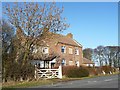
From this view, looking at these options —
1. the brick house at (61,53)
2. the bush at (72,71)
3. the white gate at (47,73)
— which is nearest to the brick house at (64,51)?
the brick house at (61,53)

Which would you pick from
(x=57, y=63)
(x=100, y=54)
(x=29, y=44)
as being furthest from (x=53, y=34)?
(x=100, y=54)

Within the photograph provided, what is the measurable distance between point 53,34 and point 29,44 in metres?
2.93

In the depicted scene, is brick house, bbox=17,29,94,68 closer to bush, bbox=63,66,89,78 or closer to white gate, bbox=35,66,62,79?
bush, bbox=63,66,89,78

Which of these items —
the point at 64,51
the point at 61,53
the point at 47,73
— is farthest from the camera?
the point at 64,51

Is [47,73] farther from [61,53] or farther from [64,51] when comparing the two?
[64,51]

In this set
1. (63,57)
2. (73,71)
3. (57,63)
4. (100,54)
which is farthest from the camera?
(100,54)

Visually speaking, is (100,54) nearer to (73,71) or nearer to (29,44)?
(73,71)

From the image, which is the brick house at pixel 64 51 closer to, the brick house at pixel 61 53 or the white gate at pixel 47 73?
the brick house at pixel 61 53

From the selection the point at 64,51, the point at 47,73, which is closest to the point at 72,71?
the point at 47,73

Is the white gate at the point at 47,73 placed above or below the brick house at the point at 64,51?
below

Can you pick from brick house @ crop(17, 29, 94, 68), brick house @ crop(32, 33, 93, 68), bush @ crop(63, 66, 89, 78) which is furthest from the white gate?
brick house @ crop(32, 33, 93, 68)

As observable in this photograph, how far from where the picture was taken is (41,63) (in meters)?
42.3

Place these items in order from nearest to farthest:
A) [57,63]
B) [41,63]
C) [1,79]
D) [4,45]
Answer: [1,79]
[4,45]
[41,63]
[57,63]

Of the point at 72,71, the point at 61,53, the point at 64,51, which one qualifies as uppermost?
the point at 64,51
